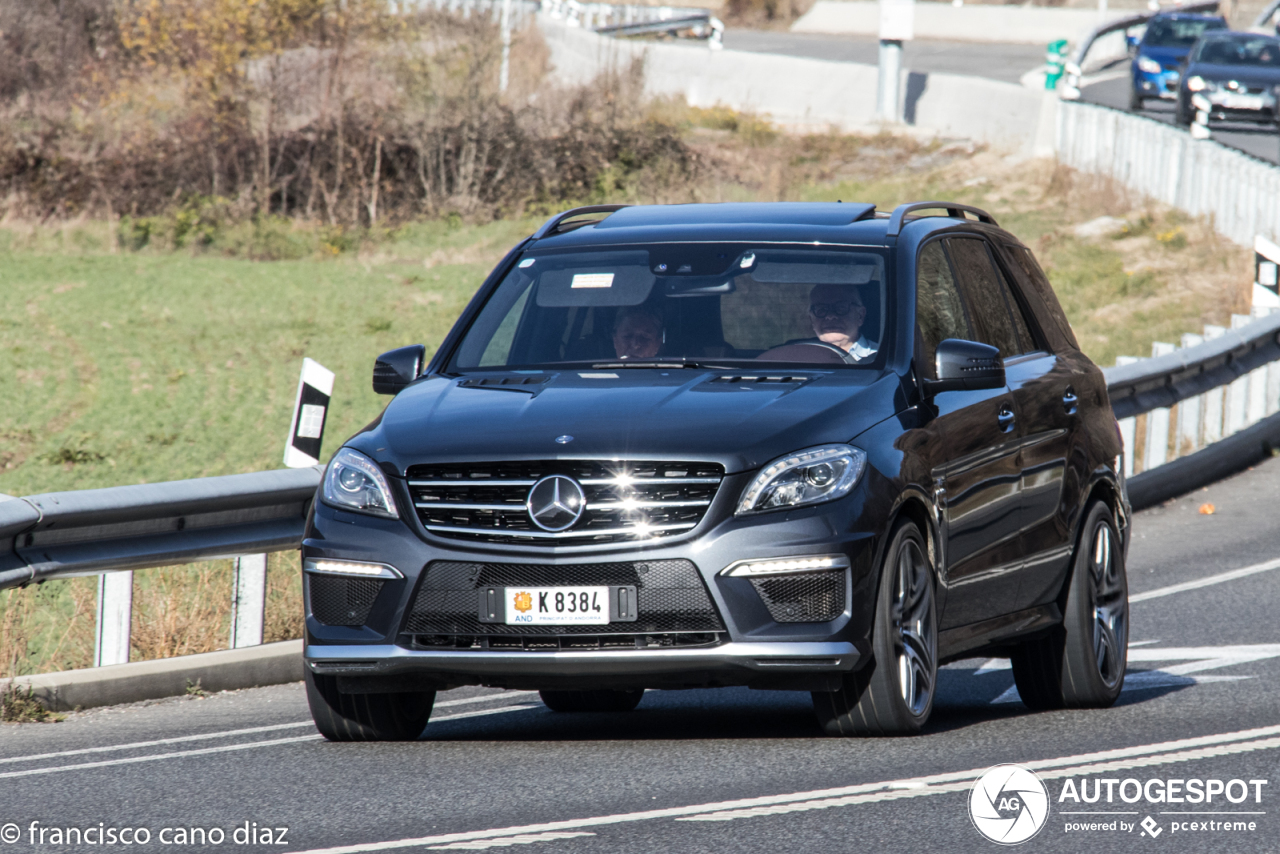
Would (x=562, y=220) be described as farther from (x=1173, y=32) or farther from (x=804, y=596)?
(x=1173, y=32)

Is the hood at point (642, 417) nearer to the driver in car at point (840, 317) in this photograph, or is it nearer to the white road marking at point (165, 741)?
the driver in car at point (840, 317)

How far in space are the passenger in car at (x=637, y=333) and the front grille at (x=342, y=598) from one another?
1.40m

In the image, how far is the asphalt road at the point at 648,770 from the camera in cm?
586

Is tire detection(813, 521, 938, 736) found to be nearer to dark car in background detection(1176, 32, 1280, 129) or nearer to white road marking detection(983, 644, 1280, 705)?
white road marking detection(983, 644, 1280, 705)

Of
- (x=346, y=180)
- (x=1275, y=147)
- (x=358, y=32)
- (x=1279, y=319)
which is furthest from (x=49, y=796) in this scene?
(x=358, y=32)

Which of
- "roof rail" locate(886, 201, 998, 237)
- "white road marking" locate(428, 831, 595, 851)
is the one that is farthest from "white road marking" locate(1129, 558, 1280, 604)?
"white road marking" locate(428, 831, 595, 851)

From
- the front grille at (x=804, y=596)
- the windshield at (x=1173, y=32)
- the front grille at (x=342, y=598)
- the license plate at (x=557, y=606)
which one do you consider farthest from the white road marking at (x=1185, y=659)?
the windshield at (x=1173, y=32)

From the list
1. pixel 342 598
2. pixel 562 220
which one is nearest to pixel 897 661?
pixel 342 598

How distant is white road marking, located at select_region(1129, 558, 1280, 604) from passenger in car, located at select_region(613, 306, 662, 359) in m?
5.12

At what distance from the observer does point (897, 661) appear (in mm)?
7043

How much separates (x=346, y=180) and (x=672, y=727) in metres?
38.8

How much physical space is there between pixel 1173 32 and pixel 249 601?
4293 cm

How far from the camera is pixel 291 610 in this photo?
1010 cm

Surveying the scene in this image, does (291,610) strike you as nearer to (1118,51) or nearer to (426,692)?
(426,692)
